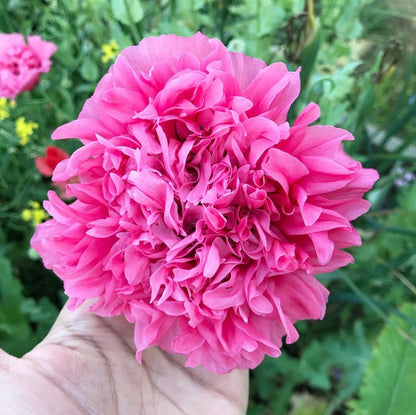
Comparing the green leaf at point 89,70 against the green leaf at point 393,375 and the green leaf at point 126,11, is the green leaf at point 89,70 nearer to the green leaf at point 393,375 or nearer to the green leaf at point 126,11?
the green leaf at point 126,11

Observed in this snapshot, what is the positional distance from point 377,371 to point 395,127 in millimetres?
410

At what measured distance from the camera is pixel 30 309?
78 centimetres

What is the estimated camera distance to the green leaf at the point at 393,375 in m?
0.73

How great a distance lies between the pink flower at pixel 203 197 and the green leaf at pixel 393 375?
13.0 inches

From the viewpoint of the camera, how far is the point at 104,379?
22.7 inches

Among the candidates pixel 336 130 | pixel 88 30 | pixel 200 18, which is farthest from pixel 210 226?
pixel 88 30

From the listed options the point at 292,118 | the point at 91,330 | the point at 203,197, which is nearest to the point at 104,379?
the point at 91,330

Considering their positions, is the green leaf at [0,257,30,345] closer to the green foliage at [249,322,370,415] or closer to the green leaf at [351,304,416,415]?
the green foliage at [249,322,370,415]

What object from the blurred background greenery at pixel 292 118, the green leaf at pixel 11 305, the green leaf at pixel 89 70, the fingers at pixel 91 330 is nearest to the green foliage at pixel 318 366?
the blurred background greenery at pixel 292 118

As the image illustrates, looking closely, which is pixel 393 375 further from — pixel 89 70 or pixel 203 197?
pixel 89 70

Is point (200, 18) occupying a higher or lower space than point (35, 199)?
higher

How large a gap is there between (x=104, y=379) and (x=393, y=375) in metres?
0.46

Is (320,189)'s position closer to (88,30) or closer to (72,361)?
(72,361)

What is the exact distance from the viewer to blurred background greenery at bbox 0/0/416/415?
665 millimetres
